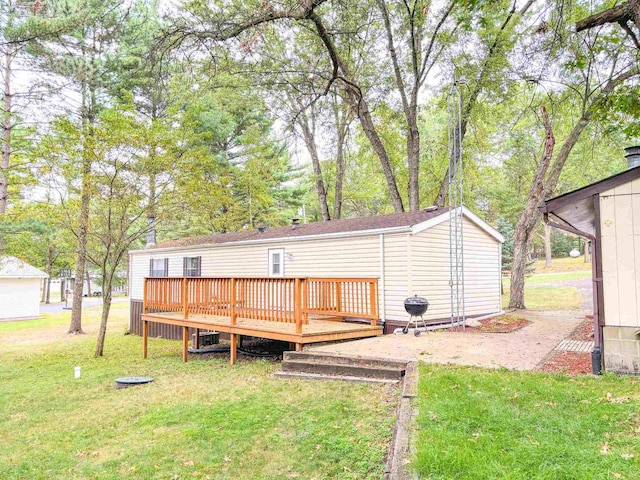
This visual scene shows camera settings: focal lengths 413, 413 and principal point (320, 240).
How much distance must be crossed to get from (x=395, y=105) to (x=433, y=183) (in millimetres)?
4839

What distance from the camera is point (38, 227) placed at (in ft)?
45.3

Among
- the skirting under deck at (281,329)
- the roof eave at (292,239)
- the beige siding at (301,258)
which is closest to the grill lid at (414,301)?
the skirting under deck at (281,329)

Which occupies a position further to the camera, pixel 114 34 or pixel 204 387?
pixel 114 34

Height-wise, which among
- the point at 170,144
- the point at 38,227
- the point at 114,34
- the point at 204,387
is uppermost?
the point at 114,34

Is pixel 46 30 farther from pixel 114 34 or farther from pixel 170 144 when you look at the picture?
pixel 114 34

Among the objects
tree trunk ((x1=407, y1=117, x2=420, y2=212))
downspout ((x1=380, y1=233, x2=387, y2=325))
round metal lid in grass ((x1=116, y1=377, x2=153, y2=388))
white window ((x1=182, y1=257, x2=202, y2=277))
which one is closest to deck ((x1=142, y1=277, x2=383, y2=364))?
downspout ((x1=380, y1=233, x2=387, y2=325))

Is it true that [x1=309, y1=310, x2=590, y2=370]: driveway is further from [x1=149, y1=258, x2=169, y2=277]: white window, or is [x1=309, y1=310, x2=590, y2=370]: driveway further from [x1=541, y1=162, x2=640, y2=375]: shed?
[x1=149, y1=258, x2=169, y2=277]: white window

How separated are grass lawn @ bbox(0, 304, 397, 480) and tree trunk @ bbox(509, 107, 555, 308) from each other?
30.9 ft

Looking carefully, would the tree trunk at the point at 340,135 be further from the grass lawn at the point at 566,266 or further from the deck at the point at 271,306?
the grass lawn at the point at 566,266

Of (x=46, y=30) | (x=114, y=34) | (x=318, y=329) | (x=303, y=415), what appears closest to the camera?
(x=303, y=415)

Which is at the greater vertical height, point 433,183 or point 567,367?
point 433,183

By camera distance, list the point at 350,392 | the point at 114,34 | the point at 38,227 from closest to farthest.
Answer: the point at 350,392 < the point at 38,227 < the point at 114,34

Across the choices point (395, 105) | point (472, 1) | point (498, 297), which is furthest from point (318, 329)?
point (395, 105)

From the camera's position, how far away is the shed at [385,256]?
28.6ft
